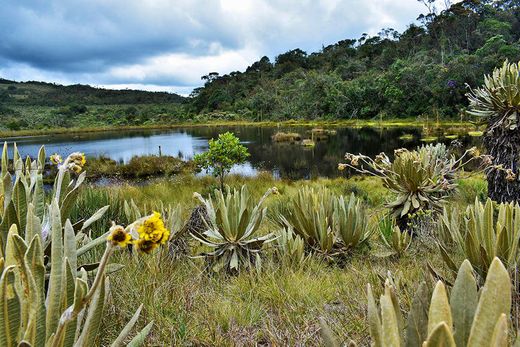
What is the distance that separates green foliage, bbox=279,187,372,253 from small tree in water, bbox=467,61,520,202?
2.00 metres

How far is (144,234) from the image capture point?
3.62 feet

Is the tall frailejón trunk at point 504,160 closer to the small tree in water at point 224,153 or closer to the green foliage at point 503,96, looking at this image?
the green foliage at point 503,96

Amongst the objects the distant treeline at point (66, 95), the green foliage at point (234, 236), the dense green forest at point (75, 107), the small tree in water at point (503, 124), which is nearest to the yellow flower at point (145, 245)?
the green foliage at point (234, 236)

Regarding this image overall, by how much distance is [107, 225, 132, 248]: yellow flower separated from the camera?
1.08 meters

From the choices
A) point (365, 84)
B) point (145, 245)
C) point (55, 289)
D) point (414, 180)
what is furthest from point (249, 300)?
point (365, 84)

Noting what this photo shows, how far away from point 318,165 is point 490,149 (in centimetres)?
1297

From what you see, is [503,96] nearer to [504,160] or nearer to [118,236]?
[504,160]

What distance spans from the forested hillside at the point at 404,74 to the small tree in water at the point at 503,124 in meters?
28.9

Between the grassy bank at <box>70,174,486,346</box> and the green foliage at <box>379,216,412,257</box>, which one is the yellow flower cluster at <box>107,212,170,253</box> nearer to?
the grassy bank at <box>70,174,486,346</box>

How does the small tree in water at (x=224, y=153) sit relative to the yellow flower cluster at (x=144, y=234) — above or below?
below

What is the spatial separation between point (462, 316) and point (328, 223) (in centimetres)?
356

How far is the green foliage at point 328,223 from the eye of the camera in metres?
4.25

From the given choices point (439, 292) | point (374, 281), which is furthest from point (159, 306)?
point (439, 292)

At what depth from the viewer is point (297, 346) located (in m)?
1.94
